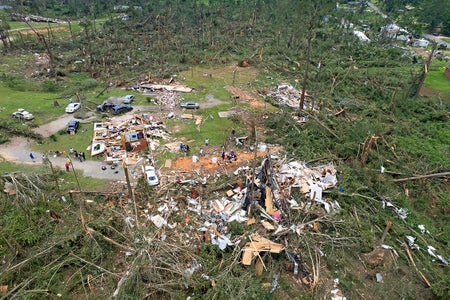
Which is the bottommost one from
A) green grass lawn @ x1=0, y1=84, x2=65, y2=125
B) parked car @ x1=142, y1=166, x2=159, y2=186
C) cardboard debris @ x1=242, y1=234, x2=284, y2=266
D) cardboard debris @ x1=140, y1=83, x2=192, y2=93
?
green grass lawn @ x1=0, y1=84, x2=65, y2=125

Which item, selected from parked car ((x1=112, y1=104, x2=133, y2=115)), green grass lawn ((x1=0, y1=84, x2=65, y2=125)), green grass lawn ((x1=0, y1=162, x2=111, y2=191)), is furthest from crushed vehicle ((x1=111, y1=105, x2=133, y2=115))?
green grass lawn ((x1=0, y1=162, x2=111, y2=191))

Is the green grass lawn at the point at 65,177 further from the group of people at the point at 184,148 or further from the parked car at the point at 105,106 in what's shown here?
the parked car at the point at 105,106

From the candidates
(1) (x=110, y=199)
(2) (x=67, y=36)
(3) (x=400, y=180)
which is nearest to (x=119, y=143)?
(1) (x=110, y=199)

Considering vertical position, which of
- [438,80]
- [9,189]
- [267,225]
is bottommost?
[267,225]

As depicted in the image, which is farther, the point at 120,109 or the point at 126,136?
the point at 120,109

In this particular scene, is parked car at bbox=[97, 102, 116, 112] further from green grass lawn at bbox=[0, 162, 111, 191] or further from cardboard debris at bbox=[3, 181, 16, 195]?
cardboard debris at bbox=[3, 181, 16, 195]

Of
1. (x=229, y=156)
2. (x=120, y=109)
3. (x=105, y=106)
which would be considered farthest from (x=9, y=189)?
(x=229, y=156)

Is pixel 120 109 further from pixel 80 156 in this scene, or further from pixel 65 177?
pixel 65 177

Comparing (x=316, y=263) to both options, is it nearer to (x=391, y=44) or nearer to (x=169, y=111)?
(x=169, y=111)

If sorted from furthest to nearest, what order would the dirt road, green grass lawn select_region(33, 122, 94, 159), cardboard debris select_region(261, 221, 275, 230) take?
1. green grass lawn select_region(33, 122, 94, 159)
2. the dirt road
3. cardboard debris select_region(261, 221, 275, 230)
